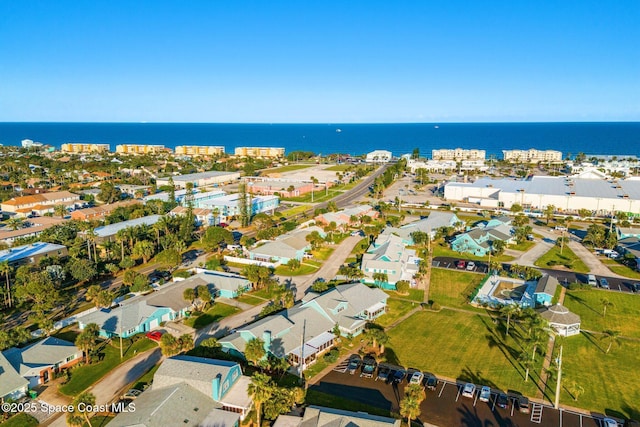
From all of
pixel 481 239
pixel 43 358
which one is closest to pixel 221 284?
pixel 43 358

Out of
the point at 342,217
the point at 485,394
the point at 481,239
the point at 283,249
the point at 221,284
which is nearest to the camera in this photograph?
the point at 485,394

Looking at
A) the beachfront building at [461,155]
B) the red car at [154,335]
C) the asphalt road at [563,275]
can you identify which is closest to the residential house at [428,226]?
the asphalt road at [563,275]

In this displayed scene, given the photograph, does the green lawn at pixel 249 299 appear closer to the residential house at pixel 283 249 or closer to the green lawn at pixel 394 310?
the residential house at pixel 283 249

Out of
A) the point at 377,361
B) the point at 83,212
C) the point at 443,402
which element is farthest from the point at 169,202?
the point at 443,402

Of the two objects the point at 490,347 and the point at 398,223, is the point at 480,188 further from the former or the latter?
the point at 490,347

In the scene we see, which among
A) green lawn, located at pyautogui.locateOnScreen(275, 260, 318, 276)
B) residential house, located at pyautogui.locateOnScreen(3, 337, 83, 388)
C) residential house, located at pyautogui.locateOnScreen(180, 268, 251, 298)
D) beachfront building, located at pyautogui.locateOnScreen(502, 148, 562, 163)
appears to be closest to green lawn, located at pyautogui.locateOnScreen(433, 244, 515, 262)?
green lawn, located at pyautogui.locateOnScreen(275, 260, 318, 276)

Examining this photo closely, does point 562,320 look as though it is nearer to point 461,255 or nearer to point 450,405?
point 450,405
